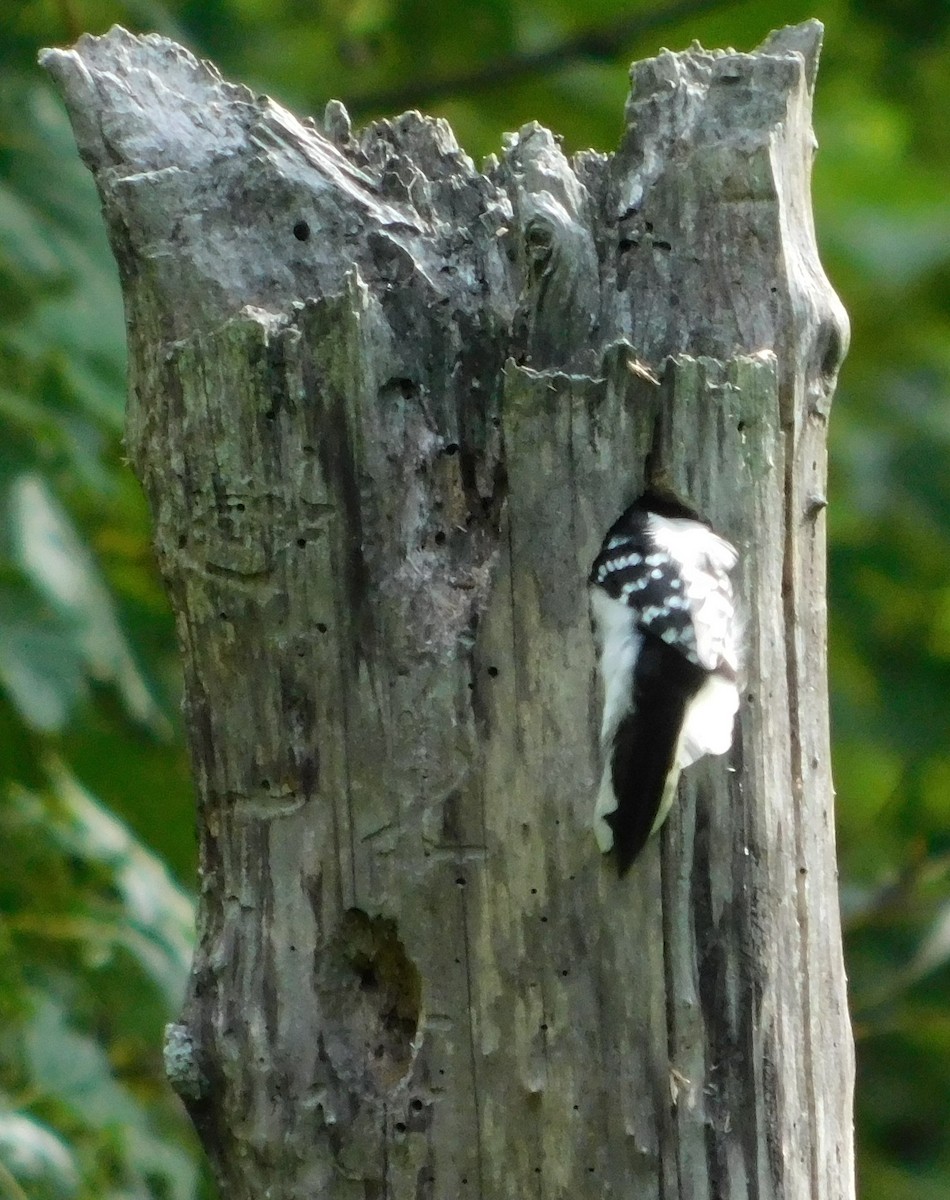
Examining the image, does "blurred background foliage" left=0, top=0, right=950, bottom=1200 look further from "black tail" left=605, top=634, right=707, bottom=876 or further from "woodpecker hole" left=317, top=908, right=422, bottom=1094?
"black tail" left=605, top=634, right=707, bottom=876

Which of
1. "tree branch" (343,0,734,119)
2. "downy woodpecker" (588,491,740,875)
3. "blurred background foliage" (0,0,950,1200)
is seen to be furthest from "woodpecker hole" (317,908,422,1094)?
"tree branch" (343,0,734,119)

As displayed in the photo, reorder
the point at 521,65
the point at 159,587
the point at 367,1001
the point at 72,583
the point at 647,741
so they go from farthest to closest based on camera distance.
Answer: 1. the point at 521,65
2. the point at 159,587
3. the point at 72,583
4. the point at 367,1001
5. the point at 647,741

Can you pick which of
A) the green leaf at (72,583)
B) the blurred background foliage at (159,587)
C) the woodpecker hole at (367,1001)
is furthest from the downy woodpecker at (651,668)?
the green leaf at (72,583)

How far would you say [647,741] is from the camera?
2131 mm

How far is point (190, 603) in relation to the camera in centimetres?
239

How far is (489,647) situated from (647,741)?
25 cm

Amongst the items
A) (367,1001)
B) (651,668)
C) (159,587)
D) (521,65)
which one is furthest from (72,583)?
(521,65)

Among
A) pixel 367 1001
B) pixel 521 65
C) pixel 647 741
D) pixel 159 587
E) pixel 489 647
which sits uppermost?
pixel 521 65

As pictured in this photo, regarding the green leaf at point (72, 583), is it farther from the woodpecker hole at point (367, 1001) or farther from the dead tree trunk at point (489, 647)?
the woodpecker hole at point (367, 1001)

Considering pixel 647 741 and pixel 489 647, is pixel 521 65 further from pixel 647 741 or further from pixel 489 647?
pixel 647 741

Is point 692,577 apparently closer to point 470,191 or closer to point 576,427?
point 576,427

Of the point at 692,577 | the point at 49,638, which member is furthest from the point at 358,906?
the point at 49,638

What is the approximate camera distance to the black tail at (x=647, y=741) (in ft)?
6.96

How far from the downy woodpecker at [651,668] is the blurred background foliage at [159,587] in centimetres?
158
